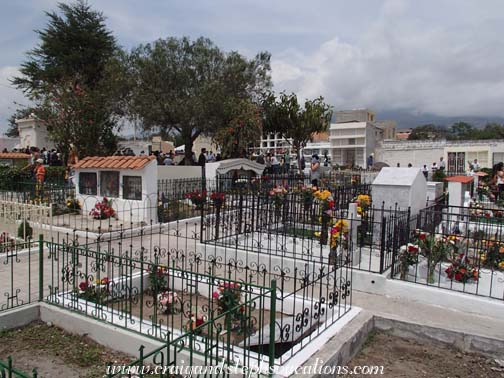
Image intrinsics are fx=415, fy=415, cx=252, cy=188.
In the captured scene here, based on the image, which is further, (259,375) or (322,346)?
(322,346)

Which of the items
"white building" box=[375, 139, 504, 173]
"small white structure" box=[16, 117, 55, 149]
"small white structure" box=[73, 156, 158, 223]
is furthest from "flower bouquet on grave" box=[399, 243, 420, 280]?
"white building" box=[375, 139, 504, 173]

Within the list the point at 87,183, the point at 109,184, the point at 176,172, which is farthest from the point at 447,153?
the point at 87,183

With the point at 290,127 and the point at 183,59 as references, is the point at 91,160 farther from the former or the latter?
the point at 290,127

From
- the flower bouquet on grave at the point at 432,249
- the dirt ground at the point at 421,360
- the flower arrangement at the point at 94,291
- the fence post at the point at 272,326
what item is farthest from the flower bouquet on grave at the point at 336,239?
the flower arrangement at the point at 94,291

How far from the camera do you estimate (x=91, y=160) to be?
14.1 m

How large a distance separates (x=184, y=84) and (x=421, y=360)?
72.6 ft

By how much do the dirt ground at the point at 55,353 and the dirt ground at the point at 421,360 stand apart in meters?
2.90

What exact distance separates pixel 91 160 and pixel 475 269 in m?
11.9

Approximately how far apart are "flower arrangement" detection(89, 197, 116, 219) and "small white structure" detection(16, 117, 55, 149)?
2041 cm

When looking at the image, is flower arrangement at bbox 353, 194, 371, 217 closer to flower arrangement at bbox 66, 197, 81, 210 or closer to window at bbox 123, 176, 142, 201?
window at bbox 123, 176, 142, 201

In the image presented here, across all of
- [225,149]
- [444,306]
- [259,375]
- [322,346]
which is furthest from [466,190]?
[225,149]

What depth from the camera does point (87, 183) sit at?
46.2 ft

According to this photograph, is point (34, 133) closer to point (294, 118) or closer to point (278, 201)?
point (294, 118)

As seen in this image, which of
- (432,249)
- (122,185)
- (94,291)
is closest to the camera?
(94,291)
